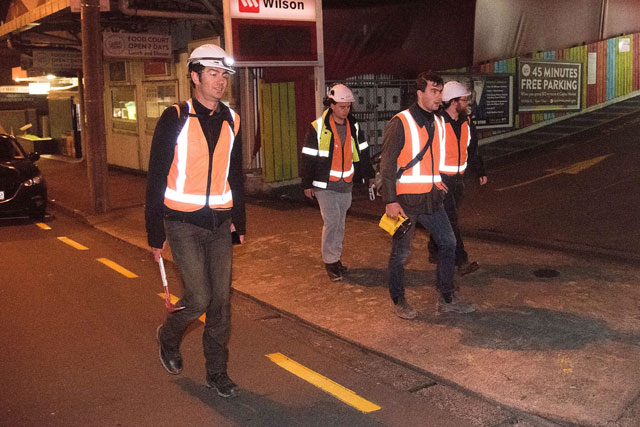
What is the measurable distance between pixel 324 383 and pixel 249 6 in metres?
7.65

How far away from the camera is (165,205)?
460 centimetres

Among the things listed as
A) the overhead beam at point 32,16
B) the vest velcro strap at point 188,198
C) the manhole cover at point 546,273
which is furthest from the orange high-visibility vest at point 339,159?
the overhead beam at point 32,16

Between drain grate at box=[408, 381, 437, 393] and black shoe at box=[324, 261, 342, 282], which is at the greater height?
black shoe at box=[324, 261, 342, 282]

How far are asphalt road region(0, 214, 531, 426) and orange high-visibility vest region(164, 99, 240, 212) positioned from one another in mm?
1298

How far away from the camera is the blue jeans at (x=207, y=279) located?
4.57m

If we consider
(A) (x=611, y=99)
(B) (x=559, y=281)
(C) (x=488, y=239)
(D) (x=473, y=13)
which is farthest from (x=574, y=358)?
(A) (x=611, y=99)

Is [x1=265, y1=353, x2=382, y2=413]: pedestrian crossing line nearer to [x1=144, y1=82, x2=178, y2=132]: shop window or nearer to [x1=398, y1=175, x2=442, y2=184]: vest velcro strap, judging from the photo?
[x1=398, y1=175, x2=442, y2=184]: vest velcro strap

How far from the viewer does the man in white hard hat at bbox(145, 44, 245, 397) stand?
448 centimetres

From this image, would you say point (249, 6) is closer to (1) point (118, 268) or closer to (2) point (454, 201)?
(1) point (118, 268)

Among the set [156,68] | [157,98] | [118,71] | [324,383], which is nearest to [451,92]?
[324,383]

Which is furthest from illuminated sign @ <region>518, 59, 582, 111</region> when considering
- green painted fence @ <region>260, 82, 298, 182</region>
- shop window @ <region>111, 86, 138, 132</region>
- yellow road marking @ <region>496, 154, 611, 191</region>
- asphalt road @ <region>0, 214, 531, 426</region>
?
asphalt road @ <region>0, 214, 531, 426</region>

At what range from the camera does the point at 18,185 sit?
40.9ft

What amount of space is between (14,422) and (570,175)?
35.9 ft

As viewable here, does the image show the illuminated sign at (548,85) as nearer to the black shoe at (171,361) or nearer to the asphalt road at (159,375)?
the asphalt road at (159,375)
